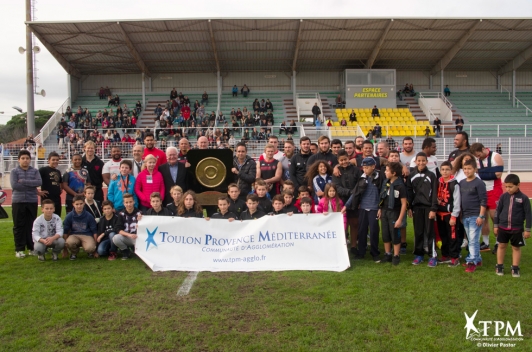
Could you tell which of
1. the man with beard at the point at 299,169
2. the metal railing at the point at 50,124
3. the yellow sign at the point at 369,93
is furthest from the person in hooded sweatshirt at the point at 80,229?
the yellow sign at the point at 369,93

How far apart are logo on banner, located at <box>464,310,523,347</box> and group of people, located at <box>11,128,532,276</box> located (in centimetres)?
183

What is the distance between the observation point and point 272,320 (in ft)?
14.1

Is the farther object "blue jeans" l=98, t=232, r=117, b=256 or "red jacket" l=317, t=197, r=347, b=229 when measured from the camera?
"blue jeans" l=98, t=232, r=117, b=256

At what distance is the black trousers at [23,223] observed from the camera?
23.5ft

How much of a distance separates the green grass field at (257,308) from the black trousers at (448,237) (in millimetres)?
316

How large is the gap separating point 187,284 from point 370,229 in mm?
2847

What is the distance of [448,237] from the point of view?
255 inches

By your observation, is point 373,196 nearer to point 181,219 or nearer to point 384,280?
point 384,280

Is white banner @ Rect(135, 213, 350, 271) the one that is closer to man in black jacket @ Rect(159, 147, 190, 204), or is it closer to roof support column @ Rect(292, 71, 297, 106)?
man in black jacket @ Rect(159, 147, 190, 204)

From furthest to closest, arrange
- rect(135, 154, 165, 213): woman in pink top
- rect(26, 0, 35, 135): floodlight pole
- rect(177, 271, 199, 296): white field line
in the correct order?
rect(26, 0, 35, 135): floodlight pole, rect(135, 154, 165, 213): woman in pink top, rect(177, 271, 199, 296): white field line

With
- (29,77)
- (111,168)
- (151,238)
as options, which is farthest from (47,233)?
(29,77)

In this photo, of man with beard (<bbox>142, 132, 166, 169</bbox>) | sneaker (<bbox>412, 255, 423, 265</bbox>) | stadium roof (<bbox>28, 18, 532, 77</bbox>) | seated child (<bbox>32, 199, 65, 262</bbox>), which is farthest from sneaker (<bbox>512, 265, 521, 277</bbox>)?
stadium roof (<bbox>28, 18, 532, 77</bbox>)

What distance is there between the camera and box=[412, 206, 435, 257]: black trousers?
21.0 ft

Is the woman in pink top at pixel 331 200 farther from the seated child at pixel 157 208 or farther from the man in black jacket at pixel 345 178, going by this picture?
the seated child at pixel 157 208
